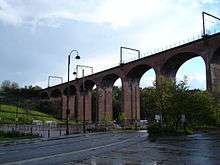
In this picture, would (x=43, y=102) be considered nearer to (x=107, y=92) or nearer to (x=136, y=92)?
(x=107, y=92)

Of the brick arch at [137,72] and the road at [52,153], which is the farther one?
the brick arch at [137,72]

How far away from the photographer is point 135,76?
9225 centimetres

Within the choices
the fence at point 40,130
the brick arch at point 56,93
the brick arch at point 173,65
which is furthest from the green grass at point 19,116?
the brick arch at point 173,65

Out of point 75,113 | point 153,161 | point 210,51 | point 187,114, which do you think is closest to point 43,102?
point 75,113

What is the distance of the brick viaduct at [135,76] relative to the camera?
211ft

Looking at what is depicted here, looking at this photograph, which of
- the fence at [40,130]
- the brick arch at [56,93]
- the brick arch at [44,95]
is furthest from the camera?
the brick arch at [44,95]

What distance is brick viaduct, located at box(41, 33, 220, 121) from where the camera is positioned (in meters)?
64.4

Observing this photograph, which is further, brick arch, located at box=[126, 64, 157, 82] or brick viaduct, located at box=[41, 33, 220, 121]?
brick arch, located at box=[126, 64, 157, 82]

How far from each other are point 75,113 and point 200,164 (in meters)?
115

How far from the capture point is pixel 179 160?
1614cm

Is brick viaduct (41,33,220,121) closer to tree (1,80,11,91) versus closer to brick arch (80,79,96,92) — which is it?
brick arch (80,79,96,92)

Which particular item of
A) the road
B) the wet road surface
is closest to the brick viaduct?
the road

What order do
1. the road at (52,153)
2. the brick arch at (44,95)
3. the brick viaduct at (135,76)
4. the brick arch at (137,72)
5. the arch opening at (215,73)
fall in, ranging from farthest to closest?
the brick arch at (44,95) < the brick arch at (137,72) < the brick viaduct at (135,76) < the arch opening at (215,73) < the road at (52,153)

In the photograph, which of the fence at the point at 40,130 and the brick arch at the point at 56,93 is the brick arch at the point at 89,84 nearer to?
the brick arch at the point at 56,93
